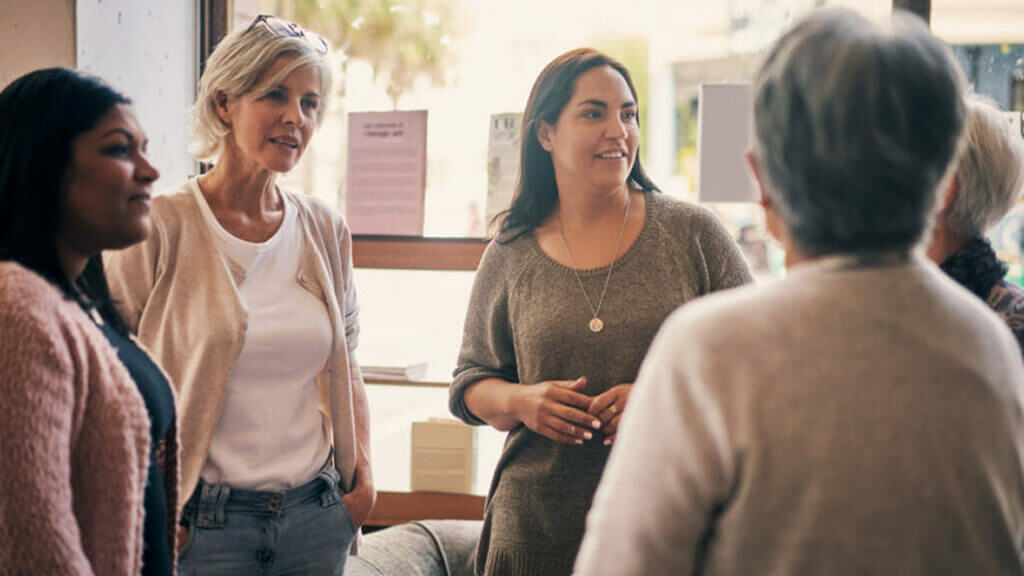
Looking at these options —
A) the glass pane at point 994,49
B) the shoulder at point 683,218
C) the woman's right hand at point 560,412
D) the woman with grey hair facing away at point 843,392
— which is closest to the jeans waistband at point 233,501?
the woman's right hand at point 560,412

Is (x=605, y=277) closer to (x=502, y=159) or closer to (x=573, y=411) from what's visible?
(x=573, y=411)

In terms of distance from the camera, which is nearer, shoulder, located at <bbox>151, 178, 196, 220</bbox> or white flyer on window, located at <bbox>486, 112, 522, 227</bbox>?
shoulder, located at <bbox>151, 178, 196, 220</bbox>

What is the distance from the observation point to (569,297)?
66.7 inches

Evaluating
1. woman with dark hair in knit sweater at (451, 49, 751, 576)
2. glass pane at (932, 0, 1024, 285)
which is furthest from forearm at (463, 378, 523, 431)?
glass pane at (932, 0, 1024, 285)

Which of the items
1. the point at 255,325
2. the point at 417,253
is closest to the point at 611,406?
the point at 255,325

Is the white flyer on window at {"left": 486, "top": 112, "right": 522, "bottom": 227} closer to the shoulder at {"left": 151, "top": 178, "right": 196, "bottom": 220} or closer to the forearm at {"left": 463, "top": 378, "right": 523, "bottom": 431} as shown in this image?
the forearm at {"left": 463, "top": 378, "right": 523, "bottom": 431}

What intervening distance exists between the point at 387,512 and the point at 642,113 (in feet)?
4.65

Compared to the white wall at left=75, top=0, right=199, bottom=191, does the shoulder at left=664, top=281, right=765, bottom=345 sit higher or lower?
lower

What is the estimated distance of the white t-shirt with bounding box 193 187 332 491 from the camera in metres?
1.60

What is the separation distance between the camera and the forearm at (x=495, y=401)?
1.68 m

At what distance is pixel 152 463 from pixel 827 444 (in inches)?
34.9

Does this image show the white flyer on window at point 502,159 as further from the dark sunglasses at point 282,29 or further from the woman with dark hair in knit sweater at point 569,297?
the dark sunglasses at point 282,29

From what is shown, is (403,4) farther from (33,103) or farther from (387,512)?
(33,103)

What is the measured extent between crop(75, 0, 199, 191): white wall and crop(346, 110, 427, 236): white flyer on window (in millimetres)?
559
